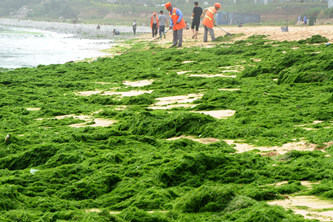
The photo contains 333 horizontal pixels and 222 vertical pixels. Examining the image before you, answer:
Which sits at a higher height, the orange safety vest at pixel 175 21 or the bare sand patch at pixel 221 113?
the orange safety vest at pixel 175 21

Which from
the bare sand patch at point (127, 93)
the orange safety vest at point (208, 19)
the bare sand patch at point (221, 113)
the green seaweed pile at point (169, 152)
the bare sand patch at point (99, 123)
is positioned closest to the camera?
the green seaweed pile at point (169, 152)

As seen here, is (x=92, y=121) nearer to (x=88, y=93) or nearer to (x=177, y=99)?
(x=177, y=99)

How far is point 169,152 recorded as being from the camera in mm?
5258

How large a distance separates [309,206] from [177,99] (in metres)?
5.34

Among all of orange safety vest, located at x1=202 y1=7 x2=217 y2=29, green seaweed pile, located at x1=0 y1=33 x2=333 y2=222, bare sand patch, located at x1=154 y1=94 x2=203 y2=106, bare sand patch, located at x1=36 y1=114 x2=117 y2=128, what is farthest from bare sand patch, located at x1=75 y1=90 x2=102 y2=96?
orange safety vest, located at x1=202 y1=7 x2=217 y2=29

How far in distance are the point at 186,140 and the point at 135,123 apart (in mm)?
1336

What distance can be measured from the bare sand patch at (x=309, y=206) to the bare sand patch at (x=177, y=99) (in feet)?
15.5

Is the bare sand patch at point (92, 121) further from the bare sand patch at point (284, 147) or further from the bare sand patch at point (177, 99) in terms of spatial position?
the bare sand patch at point (284, 147)

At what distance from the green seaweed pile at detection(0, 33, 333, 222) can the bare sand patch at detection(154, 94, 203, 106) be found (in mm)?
220

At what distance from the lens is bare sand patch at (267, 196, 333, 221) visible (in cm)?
324

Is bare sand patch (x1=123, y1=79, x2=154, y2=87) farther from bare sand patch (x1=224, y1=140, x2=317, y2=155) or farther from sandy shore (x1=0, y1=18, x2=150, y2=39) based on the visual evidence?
sandy shore (x1=0, y1=18, x2=150, y2=39)

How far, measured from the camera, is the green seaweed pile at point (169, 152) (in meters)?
Result: 3.62

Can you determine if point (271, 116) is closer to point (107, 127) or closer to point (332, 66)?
point (107, 127)

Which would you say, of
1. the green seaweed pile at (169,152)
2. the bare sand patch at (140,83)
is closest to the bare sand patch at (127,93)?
the green seaweed pile at (169,152)
